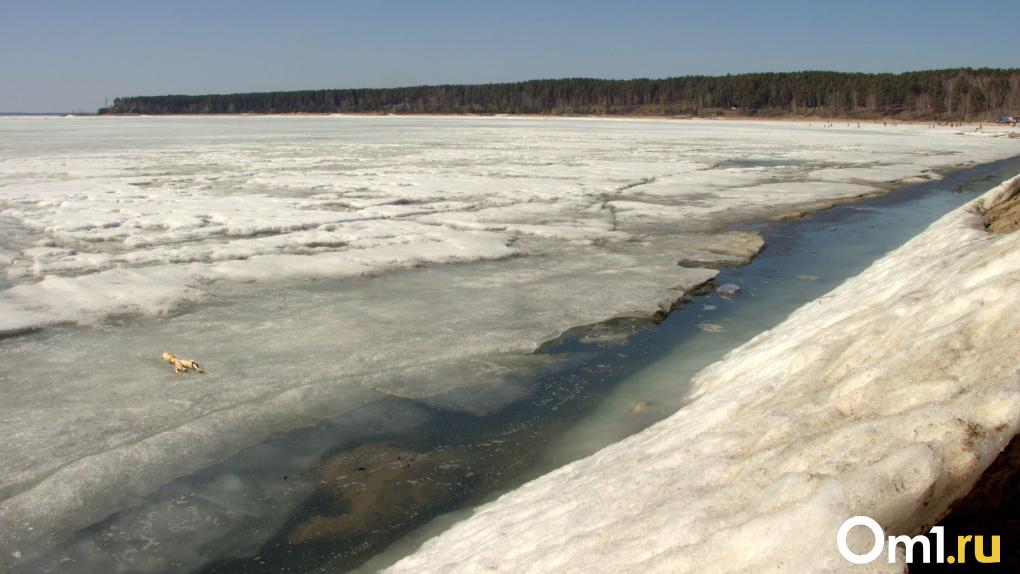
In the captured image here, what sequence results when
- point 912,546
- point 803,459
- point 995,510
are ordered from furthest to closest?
1. point 803,459
2. point 995,510
3. point 912,546

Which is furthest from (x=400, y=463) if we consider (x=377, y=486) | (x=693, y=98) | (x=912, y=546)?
(x=693, y=98)

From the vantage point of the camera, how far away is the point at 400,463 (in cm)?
408

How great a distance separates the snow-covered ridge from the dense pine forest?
9035cm

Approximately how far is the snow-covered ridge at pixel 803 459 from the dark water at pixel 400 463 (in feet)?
1.31

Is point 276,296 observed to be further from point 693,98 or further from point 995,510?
point 693,98

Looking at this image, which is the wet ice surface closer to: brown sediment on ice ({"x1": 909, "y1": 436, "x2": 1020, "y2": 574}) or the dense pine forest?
brown sediment on ice ({"x1": 909, "y1": 436, "x2": 1020, "y2": 574})

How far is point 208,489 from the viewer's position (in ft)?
12.4

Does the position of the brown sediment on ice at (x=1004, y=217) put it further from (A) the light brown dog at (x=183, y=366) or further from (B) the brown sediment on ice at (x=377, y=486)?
(A) the light brown dog at (x=183, y=366)

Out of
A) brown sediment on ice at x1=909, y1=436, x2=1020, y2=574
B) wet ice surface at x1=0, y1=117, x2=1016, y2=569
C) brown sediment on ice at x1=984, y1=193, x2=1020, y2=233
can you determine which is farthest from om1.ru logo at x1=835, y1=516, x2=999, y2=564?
brown sediment on ice at x1=984, y1=193, x2=1020, y2=233

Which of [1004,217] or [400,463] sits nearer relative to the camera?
[400,463]

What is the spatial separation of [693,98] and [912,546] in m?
116

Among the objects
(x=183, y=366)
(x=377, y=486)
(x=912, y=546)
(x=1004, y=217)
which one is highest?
(x=1004, y=217)

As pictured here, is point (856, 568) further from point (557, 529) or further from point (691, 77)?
point (691, 77)

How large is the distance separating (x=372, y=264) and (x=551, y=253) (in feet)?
6.96
